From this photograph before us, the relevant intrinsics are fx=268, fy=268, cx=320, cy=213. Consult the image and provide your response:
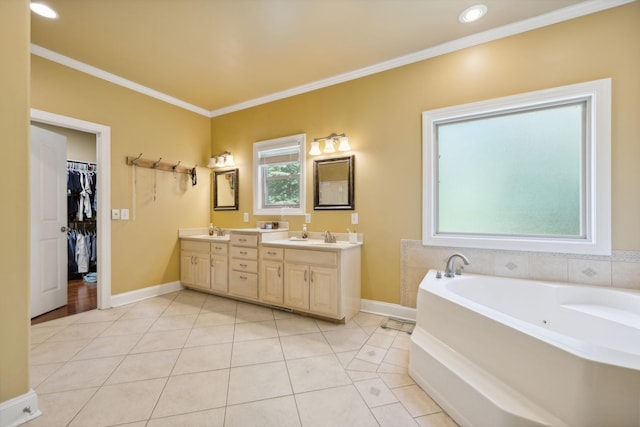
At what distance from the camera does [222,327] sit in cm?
265

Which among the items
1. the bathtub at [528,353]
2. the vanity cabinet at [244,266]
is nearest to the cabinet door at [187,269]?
the vanity cabinet at [244,266]

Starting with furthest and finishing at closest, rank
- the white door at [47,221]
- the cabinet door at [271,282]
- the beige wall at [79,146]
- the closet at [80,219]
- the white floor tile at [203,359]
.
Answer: the beige wall at [79,146] → the closet at [80,219] → the cabinet door at [271,282] → the white door at [47,221] → the white floor tile at [203,359]

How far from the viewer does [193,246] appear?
149 inches

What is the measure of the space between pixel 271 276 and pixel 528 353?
2373 millimetres

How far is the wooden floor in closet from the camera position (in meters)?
2.89

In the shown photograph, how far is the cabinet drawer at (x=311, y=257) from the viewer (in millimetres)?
2668

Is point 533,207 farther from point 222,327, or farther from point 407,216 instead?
point 222,327

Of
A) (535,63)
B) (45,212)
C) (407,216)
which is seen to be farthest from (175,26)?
(535,63)

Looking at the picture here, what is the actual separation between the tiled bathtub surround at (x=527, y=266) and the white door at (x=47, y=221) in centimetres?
393

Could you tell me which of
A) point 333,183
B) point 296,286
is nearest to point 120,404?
point 296,286

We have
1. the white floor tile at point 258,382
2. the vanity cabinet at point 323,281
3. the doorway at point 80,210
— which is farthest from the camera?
the doorway at point 80,210

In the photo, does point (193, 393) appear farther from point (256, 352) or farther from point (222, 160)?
point (222, 160)

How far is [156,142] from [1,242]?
253 centimetres

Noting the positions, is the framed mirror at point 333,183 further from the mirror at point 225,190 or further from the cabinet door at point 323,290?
the mirror at point 225,190
